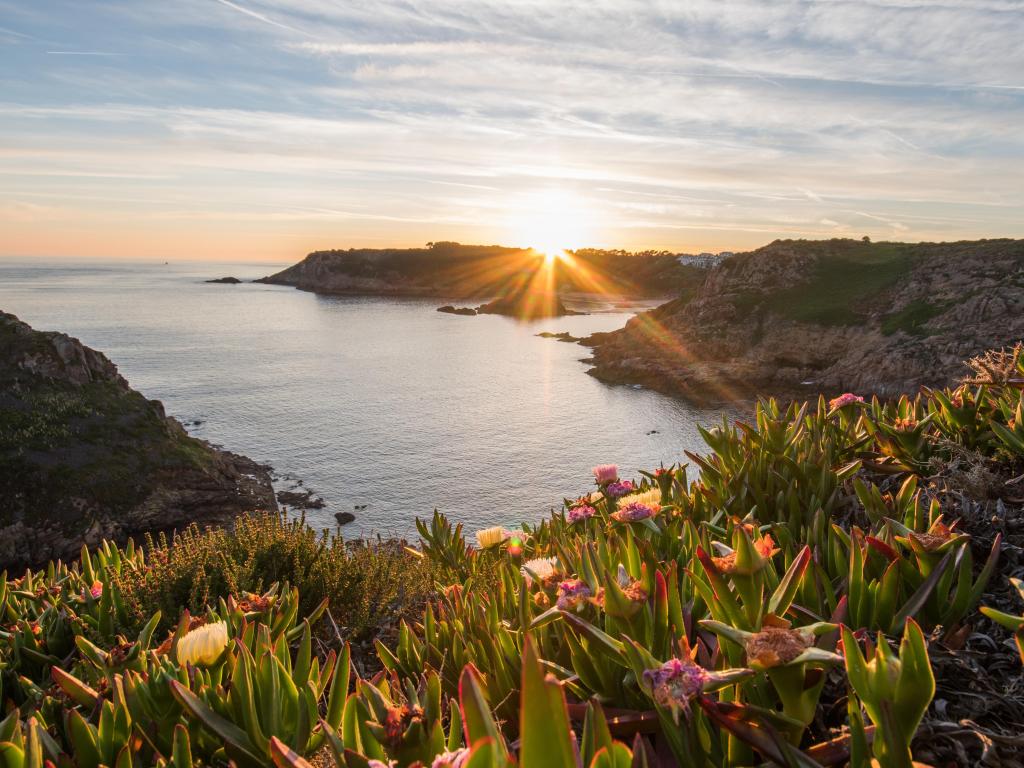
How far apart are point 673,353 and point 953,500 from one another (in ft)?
187

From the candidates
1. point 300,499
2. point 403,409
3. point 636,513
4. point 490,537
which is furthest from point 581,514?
point 403,409

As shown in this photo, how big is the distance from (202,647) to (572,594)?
1.34 meters

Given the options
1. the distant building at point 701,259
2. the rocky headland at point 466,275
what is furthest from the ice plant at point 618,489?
the distant building at point 701,259

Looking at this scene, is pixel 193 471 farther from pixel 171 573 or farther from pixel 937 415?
pixel 937 415

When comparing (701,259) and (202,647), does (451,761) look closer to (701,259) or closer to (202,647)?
(202,647)

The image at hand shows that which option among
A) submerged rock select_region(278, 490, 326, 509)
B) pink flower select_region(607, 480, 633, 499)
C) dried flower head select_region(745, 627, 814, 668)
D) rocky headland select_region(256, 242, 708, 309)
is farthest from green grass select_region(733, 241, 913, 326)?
rocky headland select_region(256, 242, 708, 309)

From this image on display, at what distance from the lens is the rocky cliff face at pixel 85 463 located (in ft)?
68.2

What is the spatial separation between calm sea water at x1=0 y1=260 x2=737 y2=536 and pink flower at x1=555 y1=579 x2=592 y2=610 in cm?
1710

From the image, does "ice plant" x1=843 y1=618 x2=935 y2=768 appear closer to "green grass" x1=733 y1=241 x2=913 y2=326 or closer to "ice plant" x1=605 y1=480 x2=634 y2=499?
Result: "ice plant" x1=605 y1=480 x2=634 y2=499

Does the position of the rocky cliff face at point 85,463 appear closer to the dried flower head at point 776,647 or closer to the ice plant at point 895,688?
the dried flower head at point 776,647

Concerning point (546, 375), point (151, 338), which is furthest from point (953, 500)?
point (151, 338)

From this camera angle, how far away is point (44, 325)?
8450 cm

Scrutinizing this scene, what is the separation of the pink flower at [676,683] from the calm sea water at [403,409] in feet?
58.2

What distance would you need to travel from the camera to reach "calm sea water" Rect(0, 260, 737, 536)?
2967 centimetres
